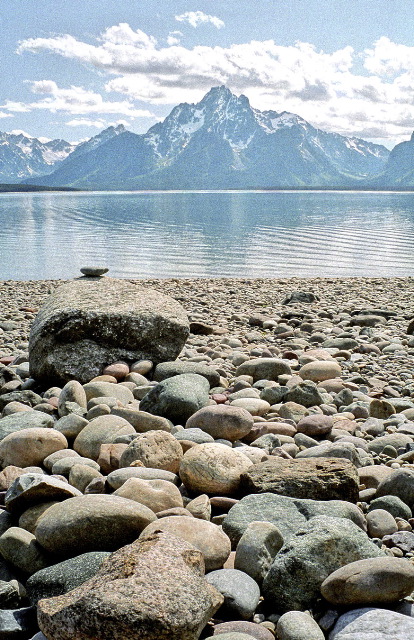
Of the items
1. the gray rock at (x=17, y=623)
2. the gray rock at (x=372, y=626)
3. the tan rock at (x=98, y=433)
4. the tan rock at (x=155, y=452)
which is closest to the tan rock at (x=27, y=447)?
the tan rock at (x=98, y=433)

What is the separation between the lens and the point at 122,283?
903 cm

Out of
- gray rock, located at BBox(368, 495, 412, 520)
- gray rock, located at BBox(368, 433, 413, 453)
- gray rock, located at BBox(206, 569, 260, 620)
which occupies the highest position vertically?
gray rock, located at BBox(206, 569, 260, 620)

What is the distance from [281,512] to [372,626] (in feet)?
3.77

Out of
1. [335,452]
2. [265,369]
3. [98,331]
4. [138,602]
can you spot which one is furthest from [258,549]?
[98,331]

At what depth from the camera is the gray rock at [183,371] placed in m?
7.47

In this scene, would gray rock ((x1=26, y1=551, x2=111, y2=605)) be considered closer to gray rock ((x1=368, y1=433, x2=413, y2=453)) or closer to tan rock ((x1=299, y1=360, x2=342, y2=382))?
gray rock ((x1=368, y1=433, x2=413, y2=453))

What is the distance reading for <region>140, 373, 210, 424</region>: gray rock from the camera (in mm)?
6195

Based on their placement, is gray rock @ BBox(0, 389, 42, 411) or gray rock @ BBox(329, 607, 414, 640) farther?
gray rock @ BBox(0, 389, 42, 411)

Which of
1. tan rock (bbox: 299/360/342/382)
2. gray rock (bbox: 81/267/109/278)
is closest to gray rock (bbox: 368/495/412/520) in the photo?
tan rock (bbox: 299/360/342/382)

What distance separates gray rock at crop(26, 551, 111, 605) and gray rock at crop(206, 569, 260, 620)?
646 millimetres

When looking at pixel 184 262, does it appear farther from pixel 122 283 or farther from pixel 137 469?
pixel 137 469

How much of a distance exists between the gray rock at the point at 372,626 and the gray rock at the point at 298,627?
89 mm

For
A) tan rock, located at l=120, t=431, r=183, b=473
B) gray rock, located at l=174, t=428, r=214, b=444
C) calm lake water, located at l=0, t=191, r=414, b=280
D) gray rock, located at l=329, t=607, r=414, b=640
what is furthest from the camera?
calm lake water, located at l=0, t=191, r=414, b=280

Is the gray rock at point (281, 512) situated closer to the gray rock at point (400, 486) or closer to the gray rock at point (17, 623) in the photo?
the gray rock at point (400, 486)
